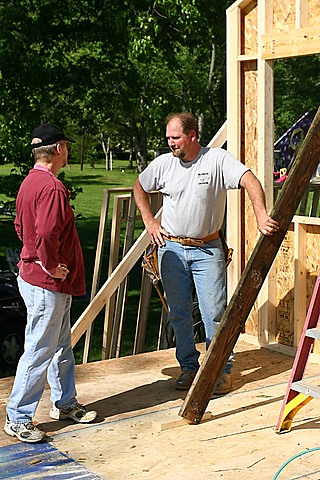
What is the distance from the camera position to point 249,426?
5762 millimetres

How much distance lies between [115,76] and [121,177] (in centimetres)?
2547

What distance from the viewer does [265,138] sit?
7.55 metres

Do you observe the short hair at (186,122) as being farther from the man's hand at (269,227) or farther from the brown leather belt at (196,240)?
the man's hand at (269,227)

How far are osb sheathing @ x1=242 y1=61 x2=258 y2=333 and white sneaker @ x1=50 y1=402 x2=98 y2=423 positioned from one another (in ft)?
8.13

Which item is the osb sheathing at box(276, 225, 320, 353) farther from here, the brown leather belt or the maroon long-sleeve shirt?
the maroon long-sleeve shirt

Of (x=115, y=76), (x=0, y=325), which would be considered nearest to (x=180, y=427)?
(x=0, y=325)

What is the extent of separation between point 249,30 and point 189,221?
2.30 metres

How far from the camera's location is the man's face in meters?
6.16

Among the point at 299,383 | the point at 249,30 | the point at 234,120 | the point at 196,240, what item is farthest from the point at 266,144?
the point at 299,383

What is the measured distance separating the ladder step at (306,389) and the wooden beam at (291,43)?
9.11 feet

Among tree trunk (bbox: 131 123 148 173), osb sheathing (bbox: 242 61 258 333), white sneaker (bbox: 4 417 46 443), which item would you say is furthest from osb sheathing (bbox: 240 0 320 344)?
tree trunk (bbox: 131 123 148 173)

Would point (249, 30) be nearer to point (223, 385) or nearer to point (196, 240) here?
point (196, 240)

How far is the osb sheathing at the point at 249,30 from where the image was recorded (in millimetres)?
7652

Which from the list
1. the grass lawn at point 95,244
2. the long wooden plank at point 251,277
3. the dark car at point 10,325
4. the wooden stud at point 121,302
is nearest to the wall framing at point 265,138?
the wooden stud at point 121,302
